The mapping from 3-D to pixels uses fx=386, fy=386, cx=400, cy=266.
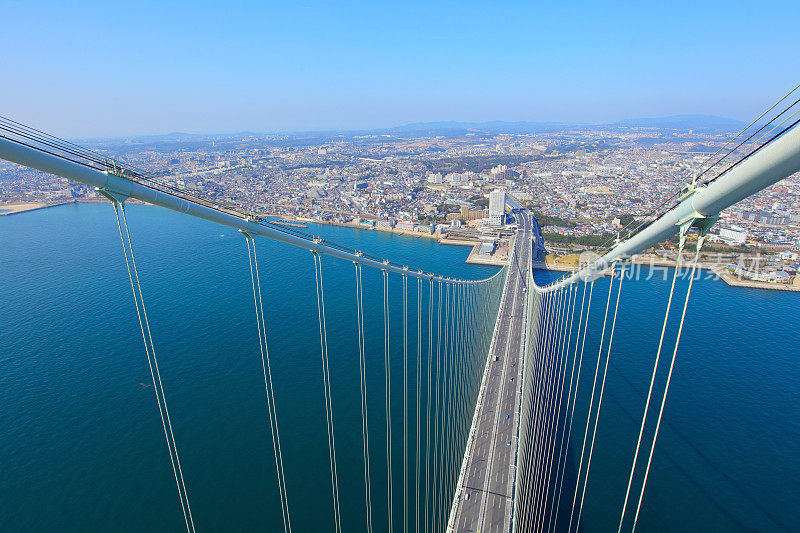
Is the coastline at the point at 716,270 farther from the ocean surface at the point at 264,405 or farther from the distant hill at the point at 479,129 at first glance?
the distant hill at the point at 479,129

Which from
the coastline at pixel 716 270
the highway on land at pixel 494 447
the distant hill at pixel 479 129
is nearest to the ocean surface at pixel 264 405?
the coastline at pixel 716 270

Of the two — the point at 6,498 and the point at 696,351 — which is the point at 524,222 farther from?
the point at 6,498

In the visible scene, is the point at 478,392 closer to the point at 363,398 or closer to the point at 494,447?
the point at 494,447

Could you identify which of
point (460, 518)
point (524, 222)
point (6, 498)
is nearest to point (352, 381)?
point (460, 518)

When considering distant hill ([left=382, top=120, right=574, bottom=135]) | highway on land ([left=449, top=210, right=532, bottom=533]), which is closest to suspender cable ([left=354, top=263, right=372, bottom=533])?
highway on land ([left=449, top=210, right=532, bottom=533])

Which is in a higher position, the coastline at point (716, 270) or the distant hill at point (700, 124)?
the distant hill at point (700, 124)

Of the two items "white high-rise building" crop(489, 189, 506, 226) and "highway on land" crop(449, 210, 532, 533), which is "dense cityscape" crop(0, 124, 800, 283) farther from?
"highway on land" crop(449, 210, 532, 533)
